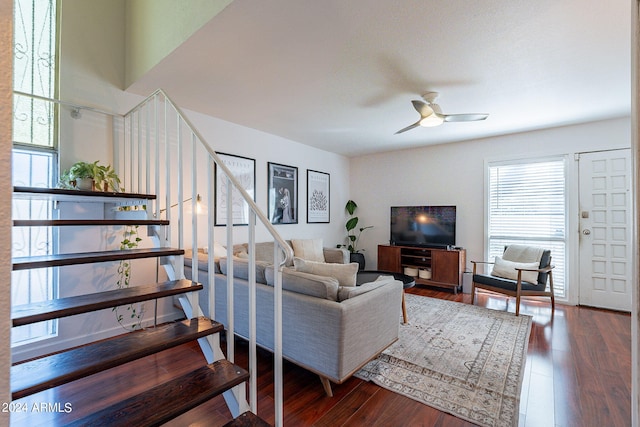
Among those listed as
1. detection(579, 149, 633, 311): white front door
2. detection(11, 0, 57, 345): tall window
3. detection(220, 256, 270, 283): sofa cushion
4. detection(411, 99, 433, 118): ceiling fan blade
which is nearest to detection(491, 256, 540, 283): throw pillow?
detection(579, 149, 633, 311): white front door

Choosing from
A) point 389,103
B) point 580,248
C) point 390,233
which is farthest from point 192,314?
point 580,248

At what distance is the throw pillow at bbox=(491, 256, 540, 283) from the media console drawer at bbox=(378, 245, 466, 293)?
60 cm

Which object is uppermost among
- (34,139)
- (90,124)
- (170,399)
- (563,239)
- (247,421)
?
(90,124)

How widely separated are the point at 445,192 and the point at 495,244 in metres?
1.16

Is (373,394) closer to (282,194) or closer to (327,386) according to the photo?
(327,386)

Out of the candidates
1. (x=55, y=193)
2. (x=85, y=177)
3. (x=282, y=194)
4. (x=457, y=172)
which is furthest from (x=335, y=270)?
(x=457, y=172)

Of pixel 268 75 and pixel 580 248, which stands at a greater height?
pixel 268 75

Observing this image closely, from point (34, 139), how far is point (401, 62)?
10.8 ft

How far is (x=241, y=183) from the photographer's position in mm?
4051

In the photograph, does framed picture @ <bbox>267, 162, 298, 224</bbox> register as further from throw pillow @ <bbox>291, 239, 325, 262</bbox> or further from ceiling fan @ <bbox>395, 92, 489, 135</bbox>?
ceiling fan @ <bbox>395, 92, 489, 135</bbox>

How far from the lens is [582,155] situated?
3945 millimetres

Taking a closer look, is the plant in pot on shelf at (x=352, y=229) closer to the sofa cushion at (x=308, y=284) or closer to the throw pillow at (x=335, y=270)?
the throw pillow at (x=335, y=270)

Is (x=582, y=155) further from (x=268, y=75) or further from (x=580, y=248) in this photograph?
(x=268, y=75)

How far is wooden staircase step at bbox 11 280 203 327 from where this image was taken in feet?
4.10
